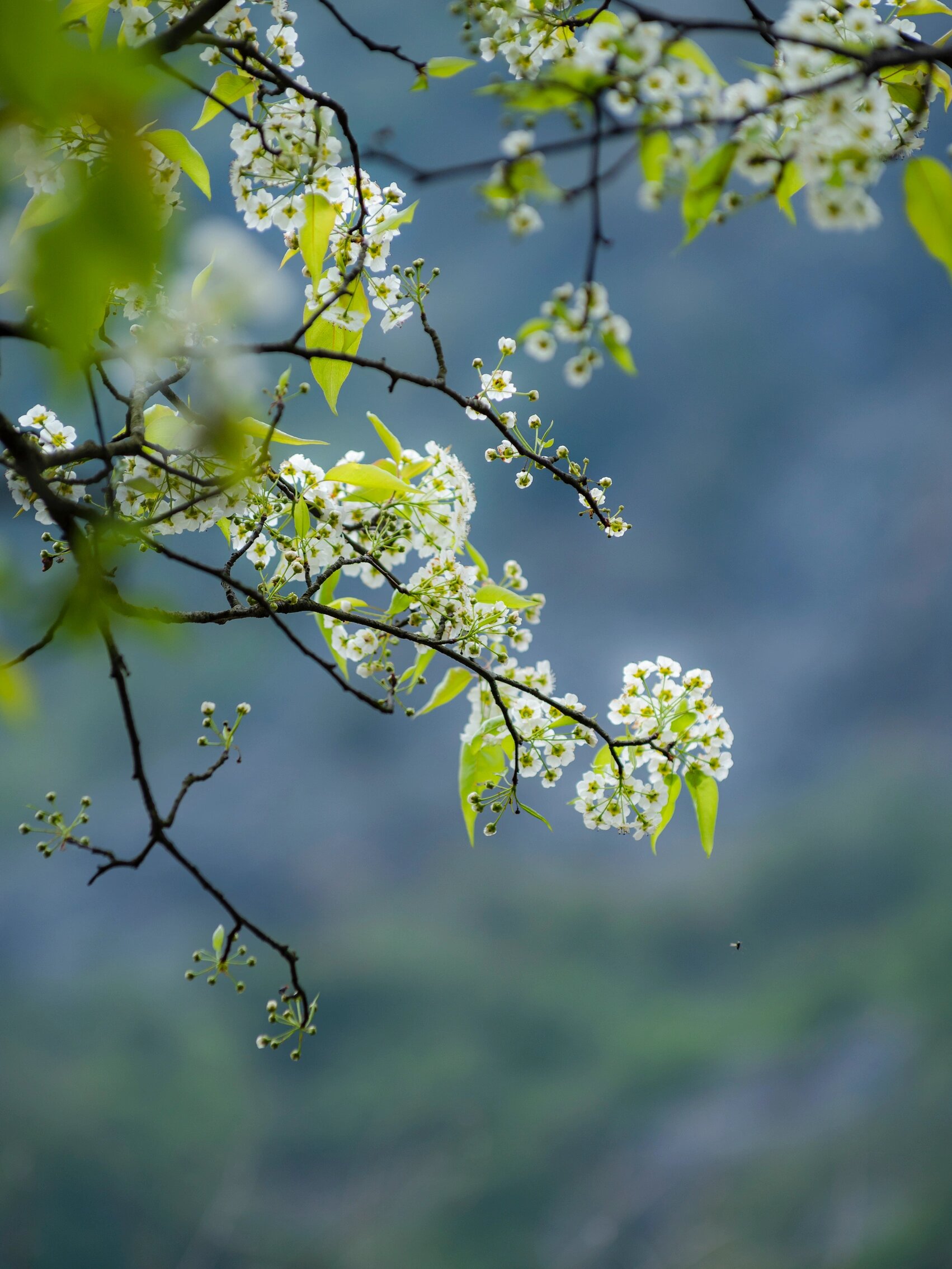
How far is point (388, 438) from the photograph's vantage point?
1.23 meters

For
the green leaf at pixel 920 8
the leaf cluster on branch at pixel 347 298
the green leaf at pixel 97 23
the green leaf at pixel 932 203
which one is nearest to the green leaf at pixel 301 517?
the leaf cluster on branch at pixel 347 298

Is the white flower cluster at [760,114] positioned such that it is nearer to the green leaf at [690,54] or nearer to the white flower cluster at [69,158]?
the green leaf at [690,54]

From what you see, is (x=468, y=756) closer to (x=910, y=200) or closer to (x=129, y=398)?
(x=129, y=398)

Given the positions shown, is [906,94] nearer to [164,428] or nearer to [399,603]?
[399,603]

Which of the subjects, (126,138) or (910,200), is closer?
(126,138)

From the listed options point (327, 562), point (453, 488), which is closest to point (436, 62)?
point (453, 488)

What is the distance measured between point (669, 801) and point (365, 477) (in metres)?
0.54

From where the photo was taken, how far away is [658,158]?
2.19ft

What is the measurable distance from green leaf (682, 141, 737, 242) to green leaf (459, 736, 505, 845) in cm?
72

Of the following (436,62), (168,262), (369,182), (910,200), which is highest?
(369,182)

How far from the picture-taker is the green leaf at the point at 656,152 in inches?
26.1

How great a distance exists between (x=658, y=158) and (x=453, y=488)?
59cm

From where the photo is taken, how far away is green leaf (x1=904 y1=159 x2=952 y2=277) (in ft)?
2.09

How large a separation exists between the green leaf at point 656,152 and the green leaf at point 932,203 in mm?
160
